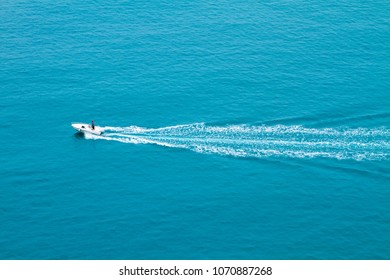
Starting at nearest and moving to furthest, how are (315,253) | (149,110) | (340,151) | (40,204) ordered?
(315,253) < (40,204) < (340,151) < (149,110)

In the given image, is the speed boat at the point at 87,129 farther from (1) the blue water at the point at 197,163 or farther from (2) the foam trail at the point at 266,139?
(1) the blue water at the point at 197,163

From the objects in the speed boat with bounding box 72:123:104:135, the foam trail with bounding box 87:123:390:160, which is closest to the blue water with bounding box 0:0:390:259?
the foam trail with bounding box 87:123:390:160

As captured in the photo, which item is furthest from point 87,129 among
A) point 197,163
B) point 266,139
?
point 266,139

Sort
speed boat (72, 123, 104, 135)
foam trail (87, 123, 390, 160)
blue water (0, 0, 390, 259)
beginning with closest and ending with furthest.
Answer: blue water (0, 0, 390, 259) → foam trail (87, 123, 390, 160) → speed boat (72, 123, 104, 135)

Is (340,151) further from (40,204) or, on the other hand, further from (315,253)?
(40,204)

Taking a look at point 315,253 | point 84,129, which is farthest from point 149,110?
point 315,253

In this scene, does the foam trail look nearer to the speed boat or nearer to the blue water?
the blue water
